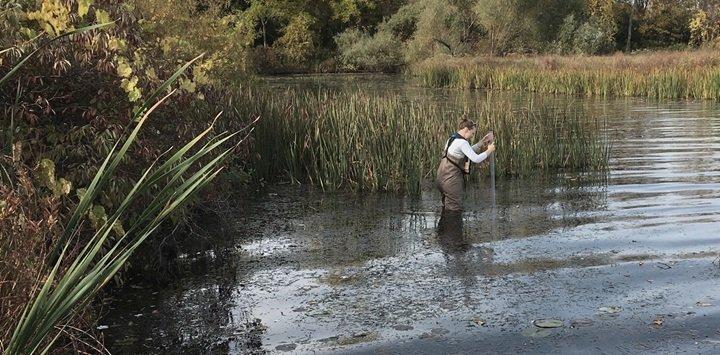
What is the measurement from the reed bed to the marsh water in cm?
50

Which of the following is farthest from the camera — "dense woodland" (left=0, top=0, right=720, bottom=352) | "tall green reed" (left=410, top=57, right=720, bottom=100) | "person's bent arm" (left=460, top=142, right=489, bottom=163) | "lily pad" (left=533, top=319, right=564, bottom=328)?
"tall green reed" (left=410, top=57, right=720, bottom=100)

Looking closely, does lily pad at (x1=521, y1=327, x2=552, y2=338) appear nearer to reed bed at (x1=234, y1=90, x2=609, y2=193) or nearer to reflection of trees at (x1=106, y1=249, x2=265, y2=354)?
reflection of trees at (x1=106, y1=249, x2=265, y2=354)

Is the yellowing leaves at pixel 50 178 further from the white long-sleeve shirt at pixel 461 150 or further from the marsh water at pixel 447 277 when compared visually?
the white long-sleeve shirt at pixel 461 150

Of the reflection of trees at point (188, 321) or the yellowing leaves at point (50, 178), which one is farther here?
the reflection of trees at point (188, 321)

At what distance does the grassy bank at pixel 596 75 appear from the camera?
26797mm

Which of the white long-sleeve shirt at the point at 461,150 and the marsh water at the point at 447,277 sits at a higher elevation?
the white long-sleeve shirt at the point at 461,150

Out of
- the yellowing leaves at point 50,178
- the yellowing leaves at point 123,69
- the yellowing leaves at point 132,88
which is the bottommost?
the yellowing leaves at point 50,178

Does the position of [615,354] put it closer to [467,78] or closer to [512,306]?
[512,306]

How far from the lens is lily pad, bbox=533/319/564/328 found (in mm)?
5445

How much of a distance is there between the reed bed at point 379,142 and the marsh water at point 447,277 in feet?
1.64

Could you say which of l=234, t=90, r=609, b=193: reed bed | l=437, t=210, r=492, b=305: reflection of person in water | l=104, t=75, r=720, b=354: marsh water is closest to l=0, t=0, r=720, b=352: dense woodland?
l=234, t=90, r=609, b=193: reed bed

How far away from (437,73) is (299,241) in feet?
101

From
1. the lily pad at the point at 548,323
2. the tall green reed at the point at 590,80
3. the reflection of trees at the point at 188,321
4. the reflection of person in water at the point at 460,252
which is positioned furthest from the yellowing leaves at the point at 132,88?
the tall green reed at the point at 590,80

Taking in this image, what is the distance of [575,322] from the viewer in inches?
217
